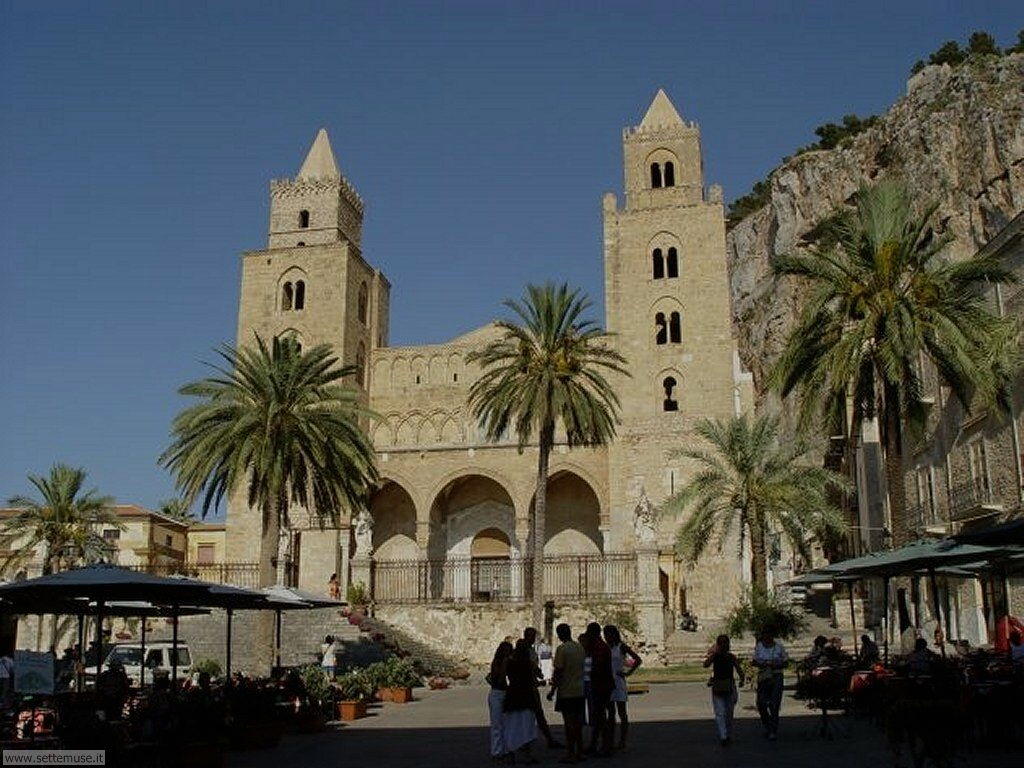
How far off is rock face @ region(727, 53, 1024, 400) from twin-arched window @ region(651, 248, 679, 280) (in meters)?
9.51

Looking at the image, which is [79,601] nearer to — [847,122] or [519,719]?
[519,719]

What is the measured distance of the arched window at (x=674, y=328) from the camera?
42781 millimetres

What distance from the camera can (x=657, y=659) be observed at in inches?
1188

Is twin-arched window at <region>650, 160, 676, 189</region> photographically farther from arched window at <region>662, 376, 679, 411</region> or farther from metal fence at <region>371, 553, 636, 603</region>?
metal fence at <region>371, 553, 636, 603</region>

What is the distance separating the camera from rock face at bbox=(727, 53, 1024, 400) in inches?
1916

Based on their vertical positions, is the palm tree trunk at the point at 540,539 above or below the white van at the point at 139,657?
above

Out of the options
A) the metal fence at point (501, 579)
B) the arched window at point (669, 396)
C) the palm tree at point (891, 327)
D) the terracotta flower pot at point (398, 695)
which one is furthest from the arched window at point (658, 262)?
the terracotta flower pot at point (398, 695)

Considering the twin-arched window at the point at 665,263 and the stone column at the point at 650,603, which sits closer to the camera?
the stone column at the point at 650,603

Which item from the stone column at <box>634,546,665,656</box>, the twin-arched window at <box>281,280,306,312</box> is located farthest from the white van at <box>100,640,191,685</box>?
the twin-arched window at <box>281,280,306,312</box>

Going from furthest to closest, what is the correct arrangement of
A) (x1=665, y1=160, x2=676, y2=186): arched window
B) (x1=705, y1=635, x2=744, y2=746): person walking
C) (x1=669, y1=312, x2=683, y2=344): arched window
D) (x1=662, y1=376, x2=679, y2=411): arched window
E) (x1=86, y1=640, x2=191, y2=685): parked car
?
1. (x1=665, y1=160, x2=676, y2=186): arched window
2. (x1=669, y1=312, x2=683, y2=344): arched window
3. (x1=662, y1=376, x2=679, y2=411): arched window
4. (x1=86, y1=640, x2=191, y2=685): parked car
5. (x1=705, y1=635, x2=744, y2=746): person walking

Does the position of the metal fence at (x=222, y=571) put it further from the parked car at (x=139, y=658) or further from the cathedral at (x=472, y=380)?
the parked car at (x=139, y=658)

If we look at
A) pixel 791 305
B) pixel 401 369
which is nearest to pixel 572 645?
pixel 401 369

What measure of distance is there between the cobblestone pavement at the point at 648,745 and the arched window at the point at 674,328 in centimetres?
2481

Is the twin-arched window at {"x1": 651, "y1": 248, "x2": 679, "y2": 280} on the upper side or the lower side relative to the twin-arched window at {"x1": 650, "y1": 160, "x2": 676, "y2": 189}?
lower
